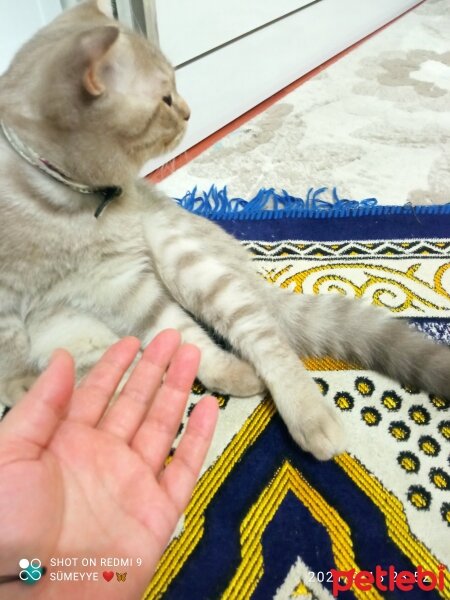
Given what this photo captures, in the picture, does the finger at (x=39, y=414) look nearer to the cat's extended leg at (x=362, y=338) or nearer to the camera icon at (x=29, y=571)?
the camera icon at (x=29, y=571)

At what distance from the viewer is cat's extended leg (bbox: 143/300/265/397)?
937 millimetres

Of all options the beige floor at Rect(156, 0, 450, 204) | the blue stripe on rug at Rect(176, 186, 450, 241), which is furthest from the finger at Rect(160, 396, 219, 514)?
the beige floor at Rect(156, 0, 450, 204)

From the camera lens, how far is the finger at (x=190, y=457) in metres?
0.66

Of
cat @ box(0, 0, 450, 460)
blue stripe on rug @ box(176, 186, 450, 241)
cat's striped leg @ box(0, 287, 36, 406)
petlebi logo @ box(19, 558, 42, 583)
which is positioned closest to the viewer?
petlebi logo @ box(19, 558, 42, 583)

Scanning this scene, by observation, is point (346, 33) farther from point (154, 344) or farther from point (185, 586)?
point (185, 586)

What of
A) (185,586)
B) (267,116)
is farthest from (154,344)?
(267,116)

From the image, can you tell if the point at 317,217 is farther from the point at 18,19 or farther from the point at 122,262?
the point at 18,19

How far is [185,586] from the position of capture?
2.28 feet

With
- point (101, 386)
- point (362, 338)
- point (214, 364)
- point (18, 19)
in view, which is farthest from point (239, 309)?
point (18, 19)

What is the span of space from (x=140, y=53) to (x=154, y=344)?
→ 0.51 m

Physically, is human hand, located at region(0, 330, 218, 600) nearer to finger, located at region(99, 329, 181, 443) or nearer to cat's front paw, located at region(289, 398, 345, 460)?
finger, located at region(99, 329, 181, 443)

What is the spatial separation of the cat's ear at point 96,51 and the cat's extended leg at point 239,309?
39 cm

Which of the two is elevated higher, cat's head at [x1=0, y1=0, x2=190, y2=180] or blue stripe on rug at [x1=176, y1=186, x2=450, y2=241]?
cat's head at [x1=0, y1=0, x2=190, y2=180]

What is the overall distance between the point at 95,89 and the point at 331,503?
2.46ft
